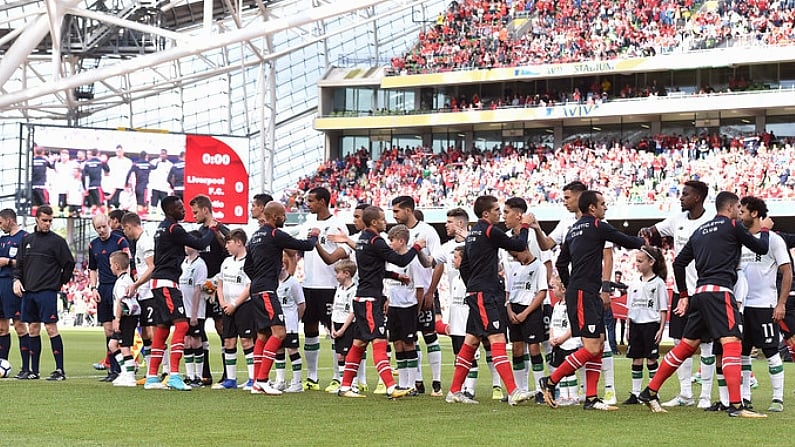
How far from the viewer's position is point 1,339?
15586mm

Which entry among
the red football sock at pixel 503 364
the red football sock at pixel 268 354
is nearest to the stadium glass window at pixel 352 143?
the red football sock at pixel 268 354

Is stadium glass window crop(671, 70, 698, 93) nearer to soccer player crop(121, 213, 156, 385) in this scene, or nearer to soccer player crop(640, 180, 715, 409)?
soccer player crop(640, 180, 715, 409)

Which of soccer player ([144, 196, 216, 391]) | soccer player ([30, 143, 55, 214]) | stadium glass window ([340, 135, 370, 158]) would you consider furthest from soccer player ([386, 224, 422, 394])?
stadium glass window ([340, 135, 370, 158])

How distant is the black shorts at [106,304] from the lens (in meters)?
15.1

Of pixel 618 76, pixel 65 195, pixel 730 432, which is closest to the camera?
pixel 730 432

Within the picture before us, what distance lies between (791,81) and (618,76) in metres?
7.60

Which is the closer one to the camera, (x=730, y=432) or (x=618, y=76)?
(x=730, y=432)

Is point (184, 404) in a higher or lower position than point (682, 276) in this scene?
lower

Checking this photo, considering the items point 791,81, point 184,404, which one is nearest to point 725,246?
point 184,404

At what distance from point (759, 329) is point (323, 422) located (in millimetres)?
4684

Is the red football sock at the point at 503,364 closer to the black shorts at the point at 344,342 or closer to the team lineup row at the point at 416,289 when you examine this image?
the team lineup row at the point at 416,289

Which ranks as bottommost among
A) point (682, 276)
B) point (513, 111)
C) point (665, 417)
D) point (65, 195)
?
point (665, 417)

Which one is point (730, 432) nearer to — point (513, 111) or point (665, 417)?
point (665, 417)

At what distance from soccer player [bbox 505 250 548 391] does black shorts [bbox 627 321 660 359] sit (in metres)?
0.91
